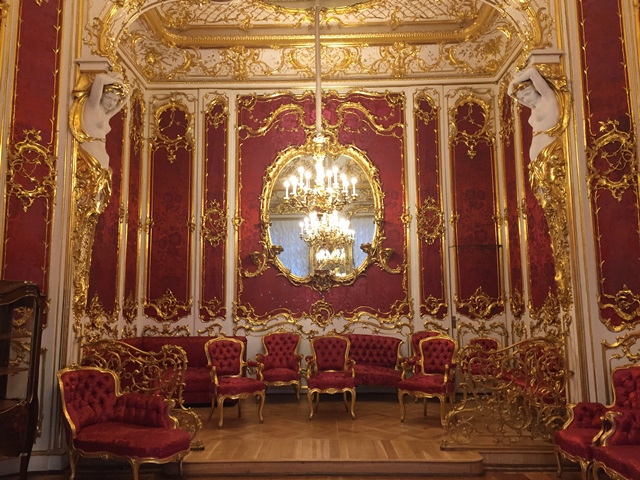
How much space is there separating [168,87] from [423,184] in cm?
405

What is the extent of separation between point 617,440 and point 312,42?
637 centimetres

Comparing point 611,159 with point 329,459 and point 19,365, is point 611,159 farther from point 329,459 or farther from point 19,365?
point 19,365

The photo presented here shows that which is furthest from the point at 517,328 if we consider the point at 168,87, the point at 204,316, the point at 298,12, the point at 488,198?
the point at 168,87

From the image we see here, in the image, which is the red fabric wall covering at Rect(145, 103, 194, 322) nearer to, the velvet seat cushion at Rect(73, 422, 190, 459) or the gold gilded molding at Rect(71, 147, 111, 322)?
the gold gilded molding at Rect(71, 147, 111, 322)

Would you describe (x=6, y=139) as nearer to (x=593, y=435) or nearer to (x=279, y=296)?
(x=279, y=296)

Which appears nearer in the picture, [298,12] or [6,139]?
[6,139]

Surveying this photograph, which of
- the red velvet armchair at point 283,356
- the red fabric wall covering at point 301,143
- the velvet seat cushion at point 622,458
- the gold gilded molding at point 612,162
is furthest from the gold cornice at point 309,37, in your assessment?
the velvet seat cushion at point 622,458

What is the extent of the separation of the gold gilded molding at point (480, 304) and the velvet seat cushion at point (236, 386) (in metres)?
3.08

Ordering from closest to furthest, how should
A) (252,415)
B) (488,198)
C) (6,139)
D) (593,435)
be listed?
(593,435)
(6,139)
(252,415)
(488,198)

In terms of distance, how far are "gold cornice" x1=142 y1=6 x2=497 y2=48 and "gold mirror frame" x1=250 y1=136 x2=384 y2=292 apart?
1.44m

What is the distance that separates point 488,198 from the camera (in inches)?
312

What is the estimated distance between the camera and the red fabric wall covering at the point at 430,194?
308 inches

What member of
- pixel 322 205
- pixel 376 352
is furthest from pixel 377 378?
pixel 322 205

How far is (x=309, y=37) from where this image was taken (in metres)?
7.98
